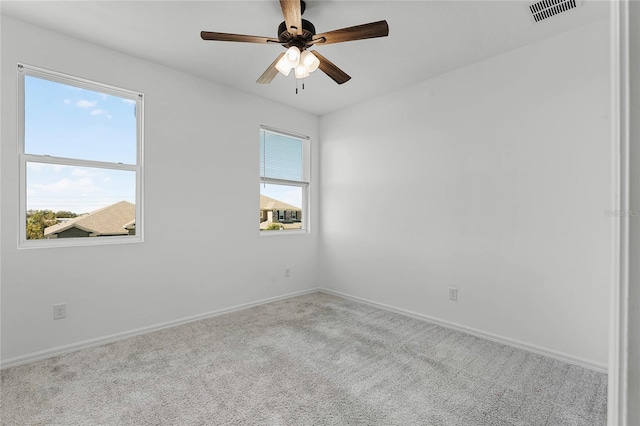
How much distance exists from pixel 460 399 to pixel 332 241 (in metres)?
2.71

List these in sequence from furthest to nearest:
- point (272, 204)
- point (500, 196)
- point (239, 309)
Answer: point (272, 204) < point (239, 309) < point (500, 196)

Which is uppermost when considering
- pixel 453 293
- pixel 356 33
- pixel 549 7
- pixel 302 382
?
pixel 549 7

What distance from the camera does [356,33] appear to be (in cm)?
203

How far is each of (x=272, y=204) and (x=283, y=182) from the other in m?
0.34

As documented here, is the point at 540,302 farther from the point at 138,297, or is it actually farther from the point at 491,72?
the point at 138,297

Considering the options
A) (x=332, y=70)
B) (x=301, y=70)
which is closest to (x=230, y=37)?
(x=301, y=70)

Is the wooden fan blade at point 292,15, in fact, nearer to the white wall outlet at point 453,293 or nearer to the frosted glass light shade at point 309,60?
the frosted glass light shade at point 309,60

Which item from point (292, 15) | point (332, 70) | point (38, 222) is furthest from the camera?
point (38, 222)

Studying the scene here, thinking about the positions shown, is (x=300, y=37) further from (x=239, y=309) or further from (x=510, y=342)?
(x=510, y=342)

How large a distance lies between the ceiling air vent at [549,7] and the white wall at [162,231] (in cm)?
282

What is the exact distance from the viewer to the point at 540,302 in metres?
2.64

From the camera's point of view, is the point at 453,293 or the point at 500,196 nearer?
the point at 500,196

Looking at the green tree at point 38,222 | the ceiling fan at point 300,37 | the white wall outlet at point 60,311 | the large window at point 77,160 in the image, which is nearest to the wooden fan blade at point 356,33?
the ceiling fan at point 300,37

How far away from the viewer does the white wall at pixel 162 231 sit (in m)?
2.42
